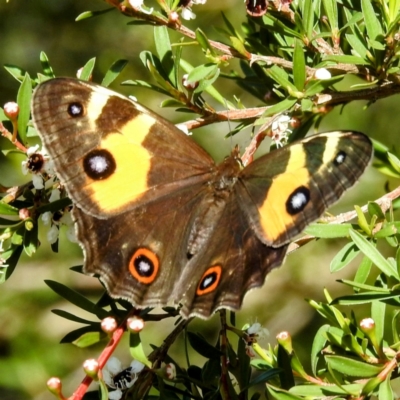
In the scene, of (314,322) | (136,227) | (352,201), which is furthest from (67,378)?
(136,227)

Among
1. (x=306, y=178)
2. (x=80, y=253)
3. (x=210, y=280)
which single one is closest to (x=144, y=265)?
(x=210, y=280)

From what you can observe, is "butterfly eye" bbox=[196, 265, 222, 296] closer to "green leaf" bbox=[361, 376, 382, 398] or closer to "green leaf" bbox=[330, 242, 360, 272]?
"green leaf" bbox=[330, 242, 360, 272]

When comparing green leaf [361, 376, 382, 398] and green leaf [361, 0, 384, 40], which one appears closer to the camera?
green leaf [361, 376, 382, 398]

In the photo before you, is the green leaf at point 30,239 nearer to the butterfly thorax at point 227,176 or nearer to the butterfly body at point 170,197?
the butterfly body at point 170,197

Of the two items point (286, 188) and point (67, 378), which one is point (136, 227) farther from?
point (67, 378)

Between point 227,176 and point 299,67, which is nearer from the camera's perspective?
point 299,67

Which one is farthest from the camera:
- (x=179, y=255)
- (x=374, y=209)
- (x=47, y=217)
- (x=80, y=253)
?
(x=80, y=253)

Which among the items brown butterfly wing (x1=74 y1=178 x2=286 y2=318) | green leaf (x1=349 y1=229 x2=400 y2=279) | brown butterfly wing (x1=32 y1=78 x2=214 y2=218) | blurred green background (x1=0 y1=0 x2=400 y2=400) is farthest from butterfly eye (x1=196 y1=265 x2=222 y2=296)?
blurred green background (x1=0 y1=0 x2=400 y2=400)

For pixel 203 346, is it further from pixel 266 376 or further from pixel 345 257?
pixel 345 257
